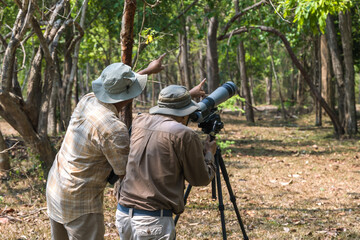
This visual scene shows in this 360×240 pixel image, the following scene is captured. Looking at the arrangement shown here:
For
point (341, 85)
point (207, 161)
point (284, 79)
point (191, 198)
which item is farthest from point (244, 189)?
point (284, 79)

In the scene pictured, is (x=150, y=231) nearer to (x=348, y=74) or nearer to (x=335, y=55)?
(x=348, y=74)

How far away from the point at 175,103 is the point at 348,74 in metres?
10.5

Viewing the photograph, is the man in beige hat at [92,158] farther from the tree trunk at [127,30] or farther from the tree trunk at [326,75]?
the tree trunk at [326,75]

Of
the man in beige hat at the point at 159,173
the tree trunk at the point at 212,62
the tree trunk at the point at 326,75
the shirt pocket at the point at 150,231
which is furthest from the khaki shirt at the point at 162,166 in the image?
the tree trunk at the point at 326,75

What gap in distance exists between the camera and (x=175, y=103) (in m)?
2.72

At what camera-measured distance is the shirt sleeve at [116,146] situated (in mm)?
2555

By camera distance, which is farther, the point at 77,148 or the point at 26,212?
the point at 26,212

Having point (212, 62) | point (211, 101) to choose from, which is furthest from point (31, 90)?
point (212, 62)

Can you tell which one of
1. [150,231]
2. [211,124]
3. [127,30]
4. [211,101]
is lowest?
[150,231]

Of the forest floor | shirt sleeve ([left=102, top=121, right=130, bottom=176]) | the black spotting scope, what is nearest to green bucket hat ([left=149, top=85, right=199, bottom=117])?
shirt sleeve ([left=102, top=121, right=130, bottom=176])

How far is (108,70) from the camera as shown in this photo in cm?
272

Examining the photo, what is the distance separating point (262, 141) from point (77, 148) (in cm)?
1058

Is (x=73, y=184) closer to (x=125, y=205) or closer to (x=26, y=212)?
(x=125, y=205)

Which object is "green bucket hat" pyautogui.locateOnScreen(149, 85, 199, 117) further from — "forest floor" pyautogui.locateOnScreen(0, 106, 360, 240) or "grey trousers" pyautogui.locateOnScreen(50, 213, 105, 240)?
"forest floor" pyautogui.locateOnScreen(0, 106, 360, 240)
